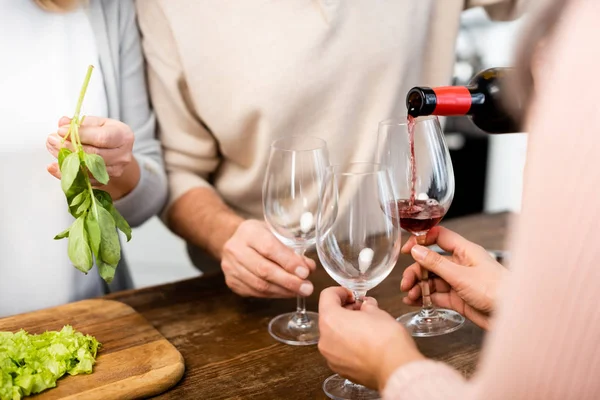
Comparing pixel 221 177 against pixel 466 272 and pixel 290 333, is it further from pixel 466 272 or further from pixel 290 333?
pixel 466 272

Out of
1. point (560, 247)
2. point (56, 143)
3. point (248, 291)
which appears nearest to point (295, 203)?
point (248, 291)

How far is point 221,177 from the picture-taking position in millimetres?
1744

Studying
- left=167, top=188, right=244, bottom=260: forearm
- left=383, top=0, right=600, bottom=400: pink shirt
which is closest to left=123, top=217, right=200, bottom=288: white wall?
left=167, top=188, right=244, bottom=260: forearm

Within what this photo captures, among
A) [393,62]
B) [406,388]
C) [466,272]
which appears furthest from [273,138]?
[406,388]

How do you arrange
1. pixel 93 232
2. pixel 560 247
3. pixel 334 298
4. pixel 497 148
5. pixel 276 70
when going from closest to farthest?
pixel 560 247 → pixel 334 298 → pixel 93 232 → pixel 276 70 → pixel 497 148

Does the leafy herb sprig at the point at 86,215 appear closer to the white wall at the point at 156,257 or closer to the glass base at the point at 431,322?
the glass base at the point at 431,322

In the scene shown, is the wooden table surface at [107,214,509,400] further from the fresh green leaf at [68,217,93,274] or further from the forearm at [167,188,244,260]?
the fresh green leaf at [68,217,93,274]

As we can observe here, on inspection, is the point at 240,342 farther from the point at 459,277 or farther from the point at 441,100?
the point at 441,100

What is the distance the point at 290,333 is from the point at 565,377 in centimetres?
63

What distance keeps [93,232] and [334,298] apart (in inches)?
15.4

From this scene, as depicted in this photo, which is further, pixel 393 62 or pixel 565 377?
pixel 393 62

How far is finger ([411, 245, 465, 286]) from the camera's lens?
1096 millimetres

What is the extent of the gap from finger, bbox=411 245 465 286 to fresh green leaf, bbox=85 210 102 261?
510 millimetres

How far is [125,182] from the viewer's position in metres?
1.44
